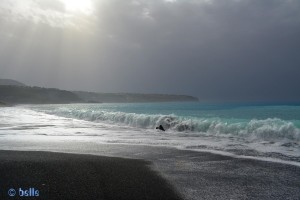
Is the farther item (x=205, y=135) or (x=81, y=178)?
(x=205, y=135)

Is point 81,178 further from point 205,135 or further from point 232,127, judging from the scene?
point 232,127

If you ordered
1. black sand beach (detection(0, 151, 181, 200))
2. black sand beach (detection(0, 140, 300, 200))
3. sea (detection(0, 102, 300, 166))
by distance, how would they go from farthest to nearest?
sea (detection(0, 102, 300, 166)) → black sand beach (detection(0, 140, 300, 200)) → black sand beach (detection(0, 151, 181, 200))

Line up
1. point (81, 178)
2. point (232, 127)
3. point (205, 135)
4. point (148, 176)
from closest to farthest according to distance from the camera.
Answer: point (81, 178) → point (148, 176) → point (205, 135) → point (232, 127)

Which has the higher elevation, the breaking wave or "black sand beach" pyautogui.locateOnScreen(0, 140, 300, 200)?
the breaking wave

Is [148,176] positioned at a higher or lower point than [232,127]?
lower

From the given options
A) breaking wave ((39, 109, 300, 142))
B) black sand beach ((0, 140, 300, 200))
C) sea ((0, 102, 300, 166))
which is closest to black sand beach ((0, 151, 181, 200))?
black sand beach ((0, 140, 300, 200))

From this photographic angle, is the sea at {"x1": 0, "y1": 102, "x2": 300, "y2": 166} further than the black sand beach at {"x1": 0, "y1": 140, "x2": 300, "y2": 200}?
Yes

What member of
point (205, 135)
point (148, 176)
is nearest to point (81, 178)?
point (148, 176)

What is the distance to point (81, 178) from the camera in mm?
7965

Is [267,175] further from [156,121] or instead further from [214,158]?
[156,121]

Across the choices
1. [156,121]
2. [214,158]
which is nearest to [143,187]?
[214,158]

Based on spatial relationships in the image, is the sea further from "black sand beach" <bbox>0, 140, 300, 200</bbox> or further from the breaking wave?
"black sand beach" <bbox>0, 140, 300, 200</bbox>

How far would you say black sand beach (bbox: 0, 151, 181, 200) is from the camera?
675 cm

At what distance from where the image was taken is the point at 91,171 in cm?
891
